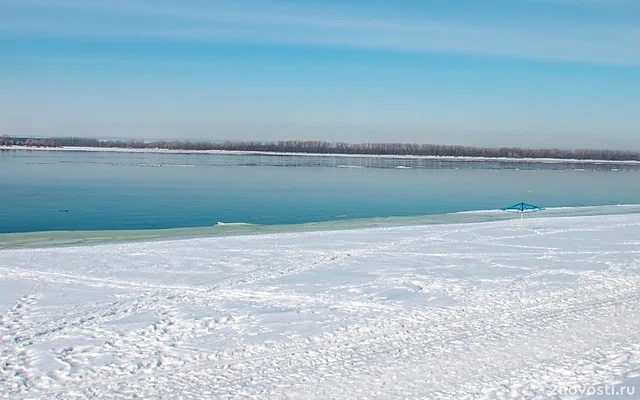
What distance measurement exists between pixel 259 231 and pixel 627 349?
42.5ft

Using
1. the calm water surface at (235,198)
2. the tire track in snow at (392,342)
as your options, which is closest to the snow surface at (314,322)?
the tire track in snow at (392,342)

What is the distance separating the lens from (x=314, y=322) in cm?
827

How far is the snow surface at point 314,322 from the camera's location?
6.12 metres

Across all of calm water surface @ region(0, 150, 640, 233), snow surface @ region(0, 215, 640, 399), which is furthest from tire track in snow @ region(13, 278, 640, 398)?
calm water surface @ region(0, 150, 640, 233)

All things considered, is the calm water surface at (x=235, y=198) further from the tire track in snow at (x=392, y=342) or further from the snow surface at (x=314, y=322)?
the tire track in snow at (x=392, y=342)

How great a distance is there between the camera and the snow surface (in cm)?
612

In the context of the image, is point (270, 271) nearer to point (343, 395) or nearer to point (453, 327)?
point (453, 327)

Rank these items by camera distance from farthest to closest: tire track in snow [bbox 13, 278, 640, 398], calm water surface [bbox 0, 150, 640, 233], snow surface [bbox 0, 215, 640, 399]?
calm water surface [bbox 0, 150, 640, 233], tire track in snow [bbox 13, 278, 640, 398], snow surface [bbox 0, 215, 640, 399]

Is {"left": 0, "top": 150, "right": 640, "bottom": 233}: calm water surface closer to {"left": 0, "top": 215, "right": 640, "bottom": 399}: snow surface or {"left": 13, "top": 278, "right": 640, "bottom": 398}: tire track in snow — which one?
{"left": 0, "top": 215, "right": 640, "bottom": 399}: snow surface

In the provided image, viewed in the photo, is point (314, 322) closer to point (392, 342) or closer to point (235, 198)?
point (392, 342)

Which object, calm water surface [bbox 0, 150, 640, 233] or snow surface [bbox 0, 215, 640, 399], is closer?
snow surface [bbox 0, 215, 640, 399]

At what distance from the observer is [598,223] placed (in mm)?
20875

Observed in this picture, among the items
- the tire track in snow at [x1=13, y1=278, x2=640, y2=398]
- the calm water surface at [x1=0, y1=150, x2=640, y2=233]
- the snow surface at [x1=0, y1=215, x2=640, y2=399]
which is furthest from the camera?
the calm water surface at [x1=0, y1=150, x2=640, y2=233]

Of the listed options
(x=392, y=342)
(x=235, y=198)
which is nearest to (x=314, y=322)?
(x=392, y=342)
